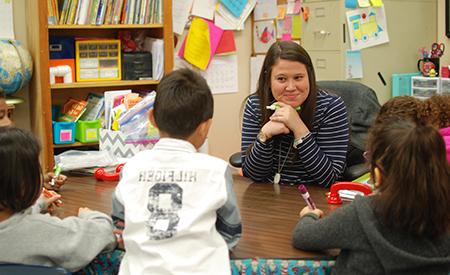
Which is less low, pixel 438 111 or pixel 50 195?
pixel 438 111

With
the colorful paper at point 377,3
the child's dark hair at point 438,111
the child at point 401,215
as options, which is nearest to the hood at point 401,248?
the child at point 401,215

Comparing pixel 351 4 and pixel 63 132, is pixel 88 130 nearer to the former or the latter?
pixel 63 132

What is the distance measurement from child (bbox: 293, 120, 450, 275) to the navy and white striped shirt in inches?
29.5

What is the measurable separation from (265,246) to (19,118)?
2694 mm

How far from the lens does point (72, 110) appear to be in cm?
388

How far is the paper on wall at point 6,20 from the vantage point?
3.83 meters

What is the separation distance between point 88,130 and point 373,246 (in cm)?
260

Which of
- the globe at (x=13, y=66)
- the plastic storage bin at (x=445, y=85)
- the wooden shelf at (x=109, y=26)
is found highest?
the wooden shelf at (x=109, y=26)

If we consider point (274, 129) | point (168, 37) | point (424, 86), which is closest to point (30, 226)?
point (274, 129)

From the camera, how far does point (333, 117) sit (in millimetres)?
2395

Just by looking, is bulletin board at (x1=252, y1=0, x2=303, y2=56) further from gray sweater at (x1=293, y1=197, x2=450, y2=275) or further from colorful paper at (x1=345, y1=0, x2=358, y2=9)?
gray sweater at (x1=293, y1=197, x2=450, y2=275)

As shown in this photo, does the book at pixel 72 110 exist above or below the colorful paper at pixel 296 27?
below

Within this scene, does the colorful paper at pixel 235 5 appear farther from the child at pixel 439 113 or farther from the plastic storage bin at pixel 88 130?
the child at pixel 439 113

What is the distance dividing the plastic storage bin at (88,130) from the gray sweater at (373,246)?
8.12 ft
